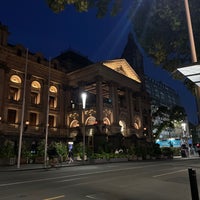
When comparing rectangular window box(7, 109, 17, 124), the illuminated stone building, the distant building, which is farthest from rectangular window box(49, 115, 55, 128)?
the distant building

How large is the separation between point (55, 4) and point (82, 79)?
131ft

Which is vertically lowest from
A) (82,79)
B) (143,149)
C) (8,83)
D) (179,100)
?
(143,149)

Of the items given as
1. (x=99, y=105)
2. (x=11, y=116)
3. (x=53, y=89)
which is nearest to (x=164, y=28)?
(x=99, y=105)

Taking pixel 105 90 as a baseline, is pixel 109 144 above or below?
below

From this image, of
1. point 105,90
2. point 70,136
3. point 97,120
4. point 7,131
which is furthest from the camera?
point 105,90

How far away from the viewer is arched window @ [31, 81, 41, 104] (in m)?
43.3

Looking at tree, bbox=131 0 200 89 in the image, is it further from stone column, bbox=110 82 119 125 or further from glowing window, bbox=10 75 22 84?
stone column, bbox=110 82 119 125

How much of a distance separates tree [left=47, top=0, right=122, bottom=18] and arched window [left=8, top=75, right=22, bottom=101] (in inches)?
1377

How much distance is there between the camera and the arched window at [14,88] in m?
39.5

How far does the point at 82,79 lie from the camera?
153 feet

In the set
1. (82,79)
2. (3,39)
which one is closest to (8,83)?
(3,39)

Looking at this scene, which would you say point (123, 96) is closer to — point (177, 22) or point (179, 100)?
point (177, 22)

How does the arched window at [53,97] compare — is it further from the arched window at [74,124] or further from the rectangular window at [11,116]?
the rectangular window at [11,116]

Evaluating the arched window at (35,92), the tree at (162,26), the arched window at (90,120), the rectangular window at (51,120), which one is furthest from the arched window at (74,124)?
the tree at (162,26)
